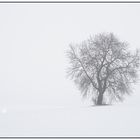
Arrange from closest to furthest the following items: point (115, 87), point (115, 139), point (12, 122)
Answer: point (115, 139)
point (12, 122)
point (115, 87)

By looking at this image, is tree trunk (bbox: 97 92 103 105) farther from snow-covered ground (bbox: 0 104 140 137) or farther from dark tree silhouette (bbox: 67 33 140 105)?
snow-covered ground (bbox: 0 104 140 137)

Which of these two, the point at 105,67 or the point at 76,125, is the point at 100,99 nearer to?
the point at 105,67

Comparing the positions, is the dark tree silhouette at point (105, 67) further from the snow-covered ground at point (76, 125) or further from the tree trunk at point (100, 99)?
the snow-covered ground at point (76, 125)


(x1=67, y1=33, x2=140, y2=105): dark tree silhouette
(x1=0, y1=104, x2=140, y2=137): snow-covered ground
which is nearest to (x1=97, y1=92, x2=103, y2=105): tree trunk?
(x1=67, y1=33, x2=140, y2=105): dark tree silhouette

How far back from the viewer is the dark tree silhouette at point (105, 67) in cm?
3741

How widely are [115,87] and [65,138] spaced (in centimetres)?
2274

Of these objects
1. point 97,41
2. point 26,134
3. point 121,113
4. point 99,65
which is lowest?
point 26,134

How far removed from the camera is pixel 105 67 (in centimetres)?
3781

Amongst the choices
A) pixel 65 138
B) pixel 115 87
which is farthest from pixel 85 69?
pixel 65 138

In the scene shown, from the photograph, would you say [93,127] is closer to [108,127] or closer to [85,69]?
[108,127]

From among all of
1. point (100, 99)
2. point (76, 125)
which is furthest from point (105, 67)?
point (76, 125)

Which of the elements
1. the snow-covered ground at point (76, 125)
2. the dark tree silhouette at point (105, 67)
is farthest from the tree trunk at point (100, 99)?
the snow-covered ground at point (76, 125)

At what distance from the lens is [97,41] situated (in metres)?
38.3

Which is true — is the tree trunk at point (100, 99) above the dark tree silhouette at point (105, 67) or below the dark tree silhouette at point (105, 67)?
below
